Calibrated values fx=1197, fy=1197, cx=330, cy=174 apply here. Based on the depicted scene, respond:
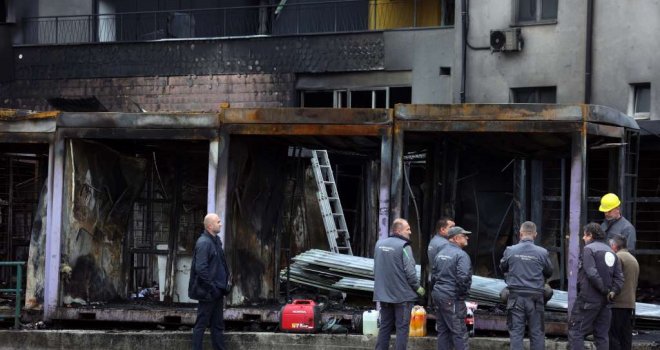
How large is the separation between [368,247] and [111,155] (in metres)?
6.58

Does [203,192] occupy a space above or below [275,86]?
below

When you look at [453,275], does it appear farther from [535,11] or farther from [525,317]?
[535,11]

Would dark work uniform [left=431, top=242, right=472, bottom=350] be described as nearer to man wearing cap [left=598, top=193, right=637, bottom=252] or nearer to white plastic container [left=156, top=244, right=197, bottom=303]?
man wearing cap [left=598, top=193, right=637, bottom=252]

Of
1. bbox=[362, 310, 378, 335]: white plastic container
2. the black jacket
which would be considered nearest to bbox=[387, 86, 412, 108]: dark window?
bbox=[362, 310, 378, 335]: white plastic container

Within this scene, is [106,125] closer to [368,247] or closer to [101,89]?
[368,247]

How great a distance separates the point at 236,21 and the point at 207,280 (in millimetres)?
15665

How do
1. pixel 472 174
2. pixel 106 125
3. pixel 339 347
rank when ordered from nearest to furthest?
pixel 339 347 → pixel 106 125 → pixel 472 174

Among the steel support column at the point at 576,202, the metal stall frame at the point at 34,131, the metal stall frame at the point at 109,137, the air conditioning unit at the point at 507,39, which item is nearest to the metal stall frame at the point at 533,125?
the steel support column at the point at 576,202

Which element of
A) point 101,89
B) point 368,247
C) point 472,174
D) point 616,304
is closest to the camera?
point 616,304

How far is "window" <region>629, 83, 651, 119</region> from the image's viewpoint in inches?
914

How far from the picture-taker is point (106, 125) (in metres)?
17.1

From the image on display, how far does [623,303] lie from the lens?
14828 mm

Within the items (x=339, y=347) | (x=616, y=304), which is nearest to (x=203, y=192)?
(x=339, y=347)

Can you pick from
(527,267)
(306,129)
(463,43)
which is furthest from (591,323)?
(463,43)
